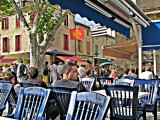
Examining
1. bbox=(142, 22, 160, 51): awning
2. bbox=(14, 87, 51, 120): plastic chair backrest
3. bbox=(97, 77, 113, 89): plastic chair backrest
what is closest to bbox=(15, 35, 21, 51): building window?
bbox=(142, 22, 160, 51): awning

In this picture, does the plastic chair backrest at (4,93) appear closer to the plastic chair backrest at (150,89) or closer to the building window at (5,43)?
the plastic chair backrest at (150,89)

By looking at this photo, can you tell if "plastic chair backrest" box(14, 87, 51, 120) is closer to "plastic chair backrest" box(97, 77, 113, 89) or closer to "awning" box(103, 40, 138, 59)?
"plastic chair backrest" box(97, 77, 113, 89)

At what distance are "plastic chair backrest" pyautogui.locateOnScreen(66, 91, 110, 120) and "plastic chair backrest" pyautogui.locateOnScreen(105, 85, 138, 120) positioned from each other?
3.11 ft

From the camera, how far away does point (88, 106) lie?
223 cm

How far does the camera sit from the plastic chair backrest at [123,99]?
3133 millimetres

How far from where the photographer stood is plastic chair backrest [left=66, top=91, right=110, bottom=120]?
208cm

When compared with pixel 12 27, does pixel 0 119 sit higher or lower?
lower

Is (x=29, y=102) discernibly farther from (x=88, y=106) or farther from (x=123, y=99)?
(x=123, y=99)

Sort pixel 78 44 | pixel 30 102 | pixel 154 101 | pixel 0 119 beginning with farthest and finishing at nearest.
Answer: pixel 78 44 → pixel 154 101 → pixel 30 102 → pixel 0 119

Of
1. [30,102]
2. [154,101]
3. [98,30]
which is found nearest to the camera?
[30,102]

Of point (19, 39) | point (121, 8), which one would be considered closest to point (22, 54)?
point (19, 39)

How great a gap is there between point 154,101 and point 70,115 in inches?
99.0

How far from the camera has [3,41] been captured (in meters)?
26.0

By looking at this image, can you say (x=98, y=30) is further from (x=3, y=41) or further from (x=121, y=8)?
(x=121, y=8)
